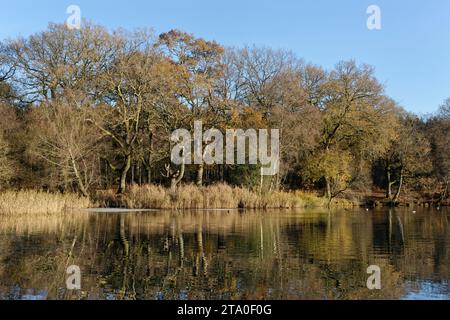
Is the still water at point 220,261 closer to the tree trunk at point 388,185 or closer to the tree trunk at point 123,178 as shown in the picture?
the tree trunk at point 123,178

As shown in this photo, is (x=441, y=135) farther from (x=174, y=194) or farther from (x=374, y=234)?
(x=374, y=234)

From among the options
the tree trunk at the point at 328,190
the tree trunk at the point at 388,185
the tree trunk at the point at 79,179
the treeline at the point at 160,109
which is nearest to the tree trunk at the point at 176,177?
the treeline at the point at 160,109

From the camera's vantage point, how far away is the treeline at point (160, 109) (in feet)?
114

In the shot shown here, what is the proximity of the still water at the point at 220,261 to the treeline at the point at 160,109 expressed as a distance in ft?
49.5

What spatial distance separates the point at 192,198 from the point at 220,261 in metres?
19.7

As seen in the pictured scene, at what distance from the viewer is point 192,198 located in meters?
31.9

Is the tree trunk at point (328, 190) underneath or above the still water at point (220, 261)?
above

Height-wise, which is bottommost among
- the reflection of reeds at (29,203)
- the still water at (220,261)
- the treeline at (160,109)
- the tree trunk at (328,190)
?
the still water at (220,261)

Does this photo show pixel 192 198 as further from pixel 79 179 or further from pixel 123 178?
pixel 79 179

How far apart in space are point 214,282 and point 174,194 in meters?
22.6

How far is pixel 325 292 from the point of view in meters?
9.18

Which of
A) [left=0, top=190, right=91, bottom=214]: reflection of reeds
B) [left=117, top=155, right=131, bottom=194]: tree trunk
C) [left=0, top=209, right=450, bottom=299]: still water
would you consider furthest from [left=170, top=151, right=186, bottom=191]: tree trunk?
[left=0, top=209, right=450, bottom=299]: still water
